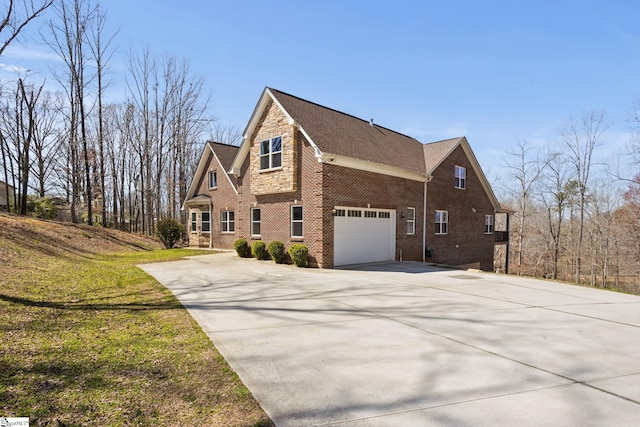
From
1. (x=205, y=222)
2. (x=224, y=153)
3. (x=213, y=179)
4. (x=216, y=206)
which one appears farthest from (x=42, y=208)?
(x=224, y=153)

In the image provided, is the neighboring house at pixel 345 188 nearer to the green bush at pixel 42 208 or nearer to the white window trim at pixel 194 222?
the white window trim at pixel 194 222

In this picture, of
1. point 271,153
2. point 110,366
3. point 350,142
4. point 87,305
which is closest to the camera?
point 110,366

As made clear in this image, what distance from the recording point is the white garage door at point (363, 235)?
14.7m

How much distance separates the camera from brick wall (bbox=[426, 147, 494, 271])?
19.8 metres

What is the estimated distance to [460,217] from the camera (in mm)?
21984

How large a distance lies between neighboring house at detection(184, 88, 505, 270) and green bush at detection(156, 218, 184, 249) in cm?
439

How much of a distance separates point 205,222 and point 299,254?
13197 mm

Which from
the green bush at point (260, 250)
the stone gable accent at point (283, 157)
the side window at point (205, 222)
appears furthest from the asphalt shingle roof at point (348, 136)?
the side window at point (205, 222)

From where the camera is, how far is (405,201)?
691 inches

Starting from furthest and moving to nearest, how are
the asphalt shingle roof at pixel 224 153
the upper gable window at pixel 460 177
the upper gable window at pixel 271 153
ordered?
1. the asphalt shingle roof at pixel 224 153
2. the upper gable window at pixel 460 177
3. the upper gable window at pixel 271 153

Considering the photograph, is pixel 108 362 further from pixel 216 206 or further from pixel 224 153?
pixel 224 153

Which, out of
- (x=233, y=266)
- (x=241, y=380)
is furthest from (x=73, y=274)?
(x=241, y=380)

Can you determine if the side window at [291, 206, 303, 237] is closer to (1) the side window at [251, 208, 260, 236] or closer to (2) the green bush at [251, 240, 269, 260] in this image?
(2) the green bush at [251, 240, 269, 260]

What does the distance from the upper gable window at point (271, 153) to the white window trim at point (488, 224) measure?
1730 cm
